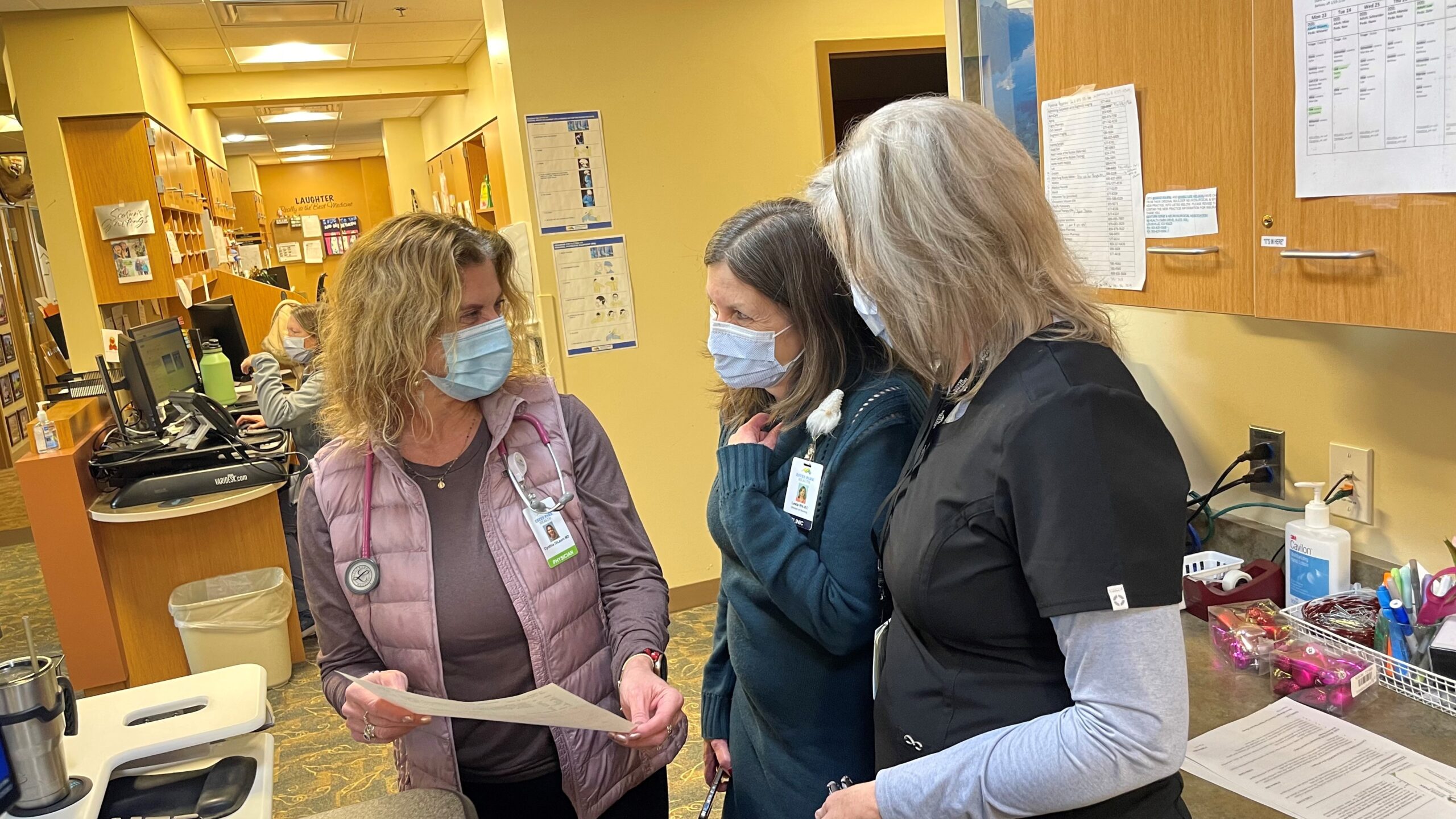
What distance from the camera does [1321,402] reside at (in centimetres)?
163

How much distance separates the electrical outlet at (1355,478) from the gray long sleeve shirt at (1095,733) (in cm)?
92

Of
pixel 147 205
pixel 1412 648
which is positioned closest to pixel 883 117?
pixel 1412 648

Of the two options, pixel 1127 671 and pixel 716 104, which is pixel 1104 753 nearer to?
pixel 1127 671

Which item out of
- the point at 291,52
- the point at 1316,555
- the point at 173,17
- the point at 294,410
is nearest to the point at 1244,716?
the point at 1316,555

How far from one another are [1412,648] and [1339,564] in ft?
0.68

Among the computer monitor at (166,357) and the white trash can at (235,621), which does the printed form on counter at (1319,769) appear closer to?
the white trash can at (235,621)

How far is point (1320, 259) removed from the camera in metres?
1.16

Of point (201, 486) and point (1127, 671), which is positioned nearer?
point (1127, 671)

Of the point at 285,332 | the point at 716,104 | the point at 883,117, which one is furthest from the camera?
the point at 285,332

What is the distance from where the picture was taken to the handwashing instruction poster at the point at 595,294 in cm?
372

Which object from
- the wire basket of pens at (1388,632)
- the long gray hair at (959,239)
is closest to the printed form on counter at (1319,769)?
the wire basket of pens at (1388,632)

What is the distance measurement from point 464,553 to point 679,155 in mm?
2682

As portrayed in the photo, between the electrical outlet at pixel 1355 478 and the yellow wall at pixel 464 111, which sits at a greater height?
the yellow wall at pixel 464 111

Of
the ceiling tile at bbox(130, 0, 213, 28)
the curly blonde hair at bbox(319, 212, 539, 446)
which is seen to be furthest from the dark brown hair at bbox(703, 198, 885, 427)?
the ceiling tile at bbox(130, 0, 213, 28)
